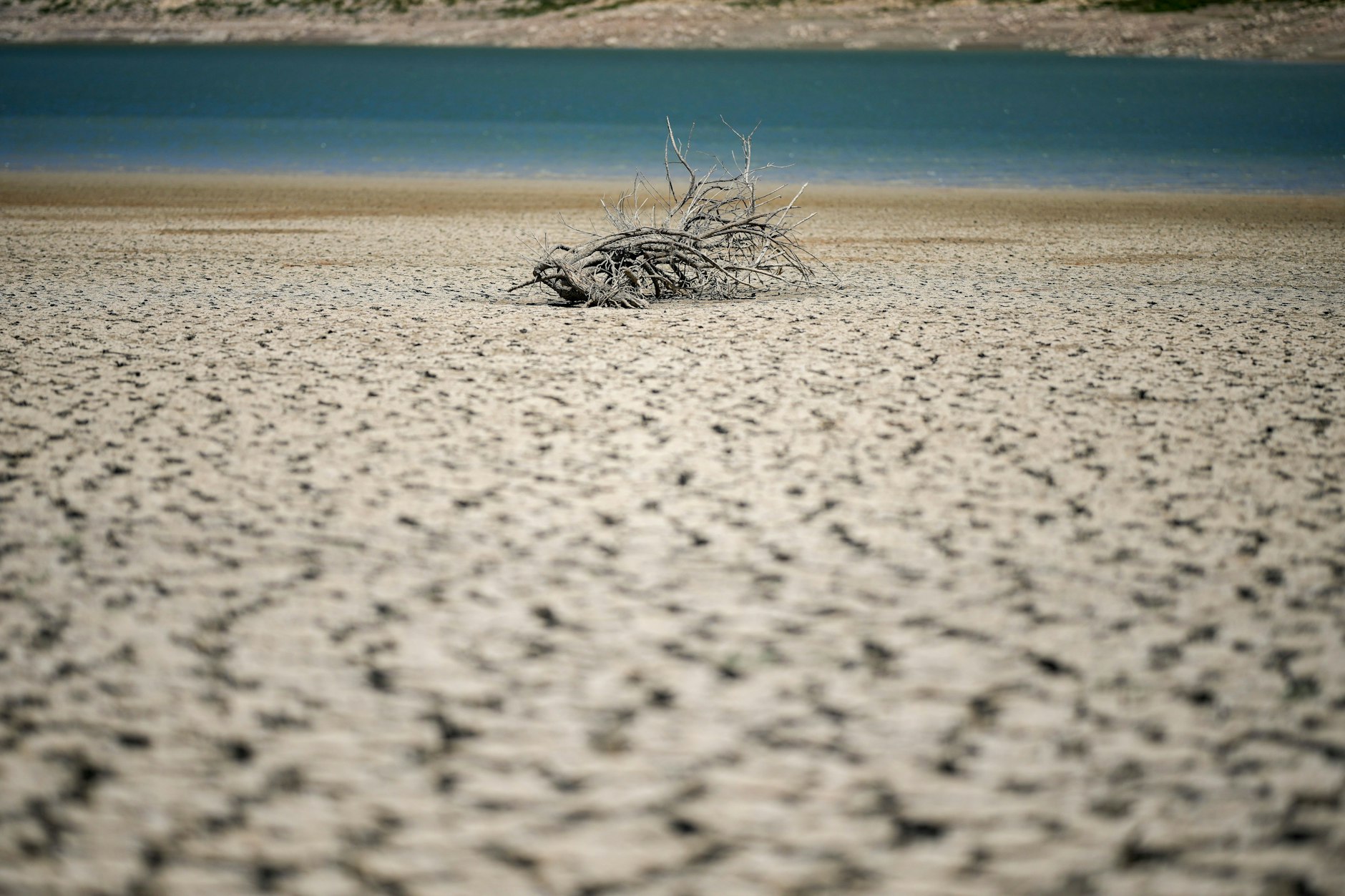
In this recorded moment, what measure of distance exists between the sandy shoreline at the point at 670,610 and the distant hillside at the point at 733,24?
187ft

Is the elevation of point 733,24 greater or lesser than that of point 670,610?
greater

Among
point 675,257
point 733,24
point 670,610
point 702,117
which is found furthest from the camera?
point 733,24

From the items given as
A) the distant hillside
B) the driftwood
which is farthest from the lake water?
the driftwood

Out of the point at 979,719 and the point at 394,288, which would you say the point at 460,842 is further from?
the point at 394,288

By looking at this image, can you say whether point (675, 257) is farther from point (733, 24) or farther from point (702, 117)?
point (733, 24)

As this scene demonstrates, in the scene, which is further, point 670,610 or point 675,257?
point 675,257

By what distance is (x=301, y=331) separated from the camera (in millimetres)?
4523

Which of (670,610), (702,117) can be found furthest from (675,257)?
(702,117)

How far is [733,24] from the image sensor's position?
5881cm

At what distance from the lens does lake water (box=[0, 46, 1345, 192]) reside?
1617cm

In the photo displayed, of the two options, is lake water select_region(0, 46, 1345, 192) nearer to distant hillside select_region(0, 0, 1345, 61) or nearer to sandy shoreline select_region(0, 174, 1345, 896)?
distant hillside select_region(0, 0, 1345, 61)

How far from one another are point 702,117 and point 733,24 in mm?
32205

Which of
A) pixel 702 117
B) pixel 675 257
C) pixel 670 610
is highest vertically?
pixel 702 117

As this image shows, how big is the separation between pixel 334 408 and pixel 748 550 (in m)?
1.67
